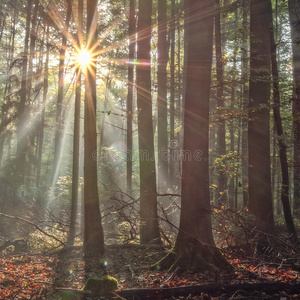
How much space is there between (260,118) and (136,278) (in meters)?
5.85

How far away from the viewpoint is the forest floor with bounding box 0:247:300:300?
218 inches

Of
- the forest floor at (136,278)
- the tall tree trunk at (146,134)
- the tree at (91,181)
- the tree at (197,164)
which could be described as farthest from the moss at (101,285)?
the tall tree trunk at (146,134)

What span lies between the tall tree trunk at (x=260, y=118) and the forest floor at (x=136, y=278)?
2.25 meters

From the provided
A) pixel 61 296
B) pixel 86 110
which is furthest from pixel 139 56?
pixel 61 296

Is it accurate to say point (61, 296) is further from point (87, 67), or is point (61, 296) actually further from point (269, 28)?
point (269, 28)

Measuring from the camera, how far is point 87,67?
9430 mm

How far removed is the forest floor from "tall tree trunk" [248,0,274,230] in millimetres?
2246

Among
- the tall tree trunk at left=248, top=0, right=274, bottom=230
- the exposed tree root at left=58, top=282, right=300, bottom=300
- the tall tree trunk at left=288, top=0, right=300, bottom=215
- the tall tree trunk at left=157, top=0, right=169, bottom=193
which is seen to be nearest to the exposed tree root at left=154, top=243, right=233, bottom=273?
the exposed tree root at left=58, top=282, right=300, bottom=300

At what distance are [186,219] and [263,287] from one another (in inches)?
81.0

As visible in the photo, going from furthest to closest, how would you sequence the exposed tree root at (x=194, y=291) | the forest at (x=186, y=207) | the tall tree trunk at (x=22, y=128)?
A: 1. the tall tree trunk at (x=22, y=128)
2. the forest at (x=186, y=207)
3. the exposed tree root at (x=194, y=291)

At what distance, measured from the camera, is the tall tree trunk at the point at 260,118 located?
9.42m

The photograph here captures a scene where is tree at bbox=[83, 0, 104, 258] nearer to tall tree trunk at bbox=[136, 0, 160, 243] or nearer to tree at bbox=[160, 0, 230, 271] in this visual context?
tall tree trunk at bbox=[136, 0, 160, 243]

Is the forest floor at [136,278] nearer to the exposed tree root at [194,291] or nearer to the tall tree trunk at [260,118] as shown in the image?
the exposed tree root at [194,291]

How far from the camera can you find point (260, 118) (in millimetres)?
9672
